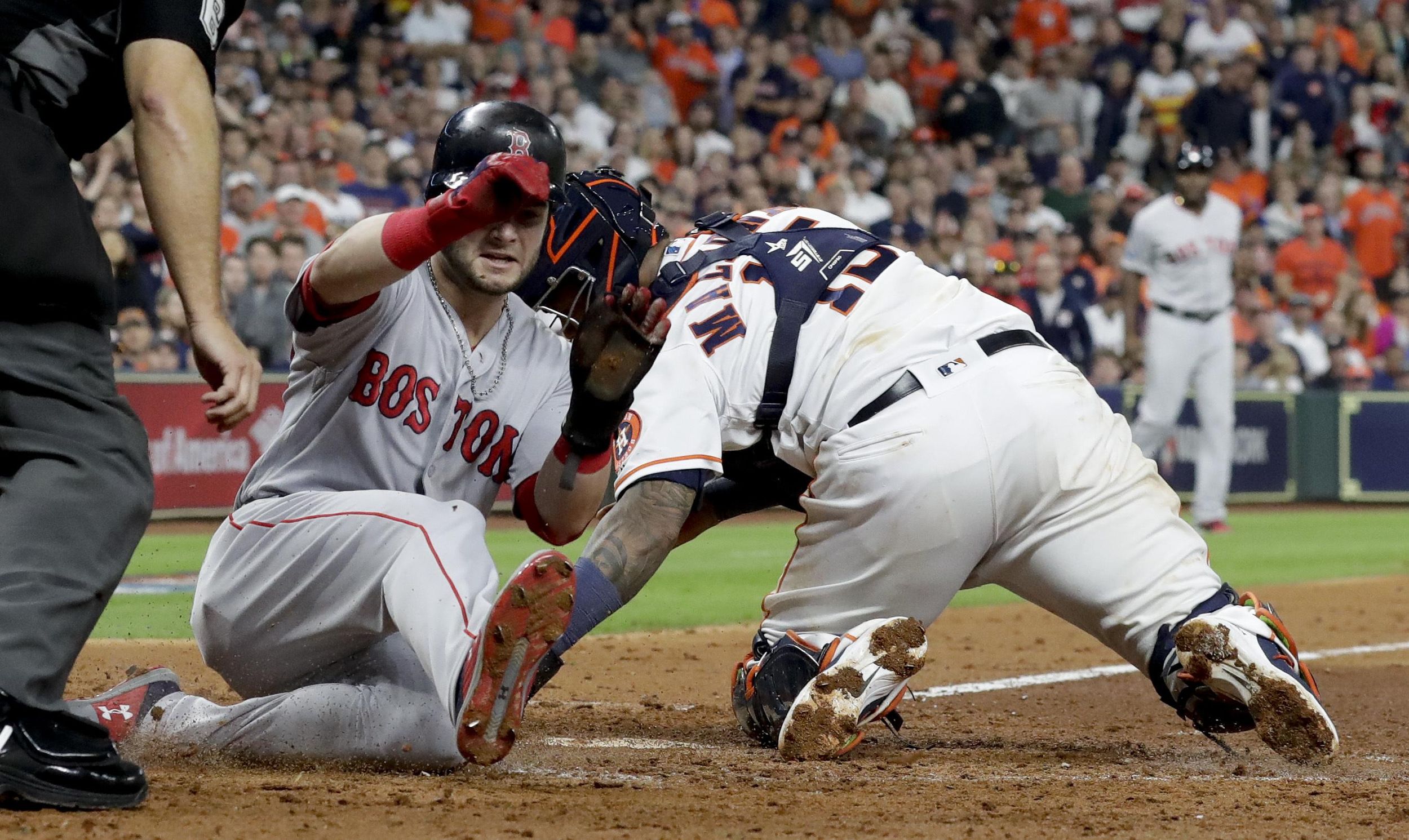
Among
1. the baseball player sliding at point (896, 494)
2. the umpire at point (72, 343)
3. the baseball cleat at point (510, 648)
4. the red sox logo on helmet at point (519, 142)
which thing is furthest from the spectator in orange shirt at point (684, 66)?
the baseball cleat at point (510, 648)

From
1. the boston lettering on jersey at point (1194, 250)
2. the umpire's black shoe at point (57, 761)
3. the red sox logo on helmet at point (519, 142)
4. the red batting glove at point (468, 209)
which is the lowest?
the boston lettering on jersey at point (1194, 250)

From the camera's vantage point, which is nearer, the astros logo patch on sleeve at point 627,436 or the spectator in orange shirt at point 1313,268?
the astros logo patch on sleeve at point 627,436

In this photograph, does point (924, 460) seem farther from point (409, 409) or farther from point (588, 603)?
point (409, 409)

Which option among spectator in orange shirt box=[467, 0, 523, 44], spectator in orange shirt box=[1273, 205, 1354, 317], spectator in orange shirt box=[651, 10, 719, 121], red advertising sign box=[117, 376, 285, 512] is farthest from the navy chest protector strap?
spectator in orange shirt box=[1273, 205, 1354, 317]

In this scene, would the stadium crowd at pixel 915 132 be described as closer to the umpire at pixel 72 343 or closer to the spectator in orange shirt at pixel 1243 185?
the spectator in orange shirt at pixel 1243 185

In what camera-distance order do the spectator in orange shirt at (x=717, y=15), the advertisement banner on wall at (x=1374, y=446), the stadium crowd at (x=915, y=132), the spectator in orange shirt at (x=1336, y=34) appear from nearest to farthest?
the stadium crowd at (x=915, y=132)
the advertisement banner on wall at (x=1374, y=446)
the spectator in orange shirt at (x=717, y=15)
the spectator in orange shirt at (x=1336, y=34)

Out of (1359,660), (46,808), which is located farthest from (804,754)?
(1359,660)
